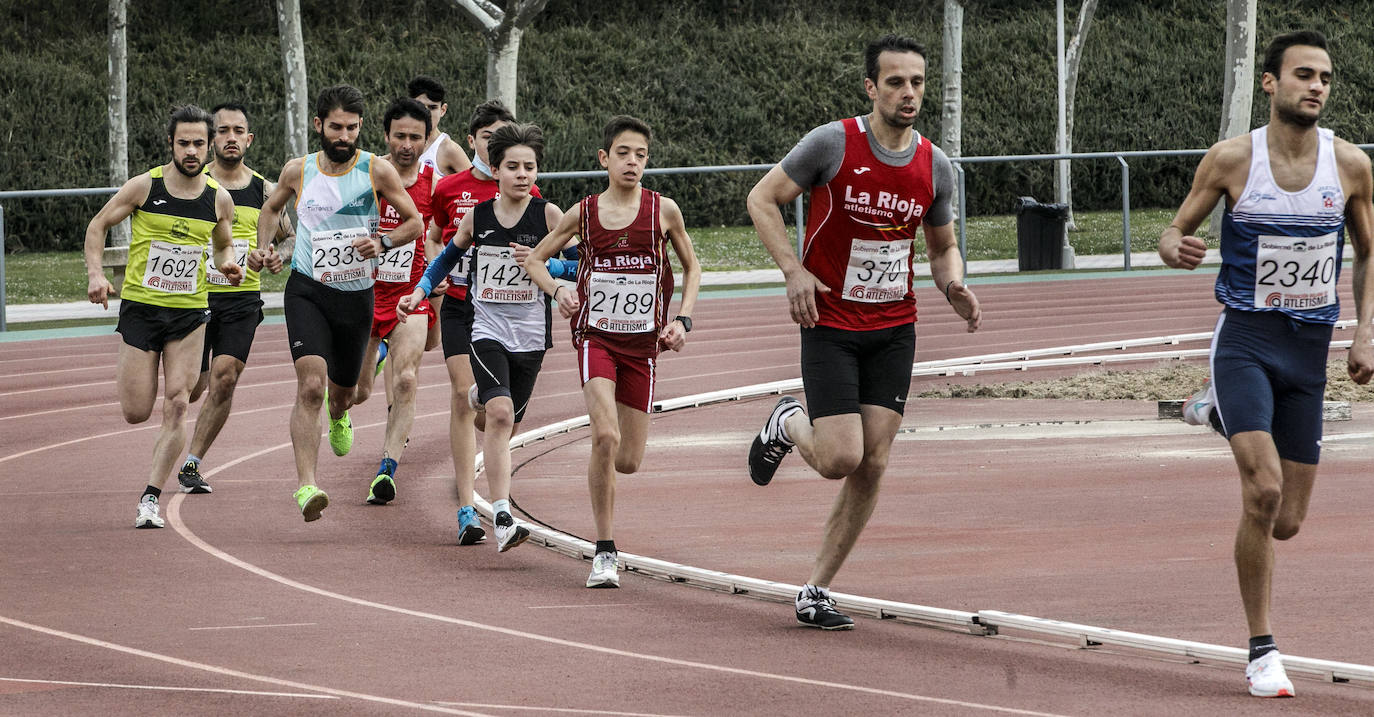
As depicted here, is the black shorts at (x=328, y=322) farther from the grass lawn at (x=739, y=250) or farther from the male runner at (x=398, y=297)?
the grass lawn at (x=739, y=250)

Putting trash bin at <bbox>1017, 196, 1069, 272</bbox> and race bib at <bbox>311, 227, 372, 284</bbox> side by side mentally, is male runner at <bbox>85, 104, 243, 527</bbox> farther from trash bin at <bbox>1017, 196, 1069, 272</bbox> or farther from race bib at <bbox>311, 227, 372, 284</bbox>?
trash bin at <bbox>1017, 196, 1069, 272</bbox>

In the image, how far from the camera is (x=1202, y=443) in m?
11.1

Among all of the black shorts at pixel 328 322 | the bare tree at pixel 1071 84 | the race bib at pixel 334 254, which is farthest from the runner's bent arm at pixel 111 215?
the bare tree at pixel 1071 84

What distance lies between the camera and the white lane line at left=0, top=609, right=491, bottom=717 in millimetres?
5520

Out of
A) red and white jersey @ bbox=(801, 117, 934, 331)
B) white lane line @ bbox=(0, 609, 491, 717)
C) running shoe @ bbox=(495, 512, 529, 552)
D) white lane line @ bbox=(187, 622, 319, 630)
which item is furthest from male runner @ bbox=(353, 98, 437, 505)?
red and white jersey @ bbox=(801, 117, 934, 331)

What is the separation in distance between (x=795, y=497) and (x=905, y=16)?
3910cm

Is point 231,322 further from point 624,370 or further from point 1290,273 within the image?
point 1290,273

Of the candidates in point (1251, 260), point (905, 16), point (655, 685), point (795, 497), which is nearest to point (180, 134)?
point (795, 497)

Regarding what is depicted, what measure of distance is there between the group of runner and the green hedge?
83.0 ft

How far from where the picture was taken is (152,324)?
31.2 ft

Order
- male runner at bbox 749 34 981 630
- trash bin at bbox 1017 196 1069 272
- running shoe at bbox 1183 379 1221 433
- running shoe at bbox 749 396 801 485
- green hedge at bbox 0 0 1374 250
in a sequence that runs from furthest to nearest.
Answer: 1. green hedge at bbox 0 0 1374 250
2. trash bin at bbox 1017 196 1069 272
3. running shoe at bbox 749 396 801 485
4. male runner at bbox 749 34 981 630
5. running shoe at bbox 1183 379 1221 433

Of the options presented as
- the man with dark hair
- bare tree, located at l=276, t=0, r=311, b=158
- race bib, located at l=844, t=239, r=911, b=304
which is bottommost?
race bib, located at l=844, t=239, r=911, b=304

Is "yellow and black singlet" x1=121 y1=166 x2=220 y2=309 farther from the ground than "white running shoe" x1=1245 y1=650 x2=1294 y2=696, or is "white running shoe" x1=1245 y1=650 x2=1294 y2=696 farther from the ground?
"yellow and black singlet" x1=121 y1=166 x2=220 y2=309

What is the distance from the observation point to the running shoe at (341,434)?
392 inches
